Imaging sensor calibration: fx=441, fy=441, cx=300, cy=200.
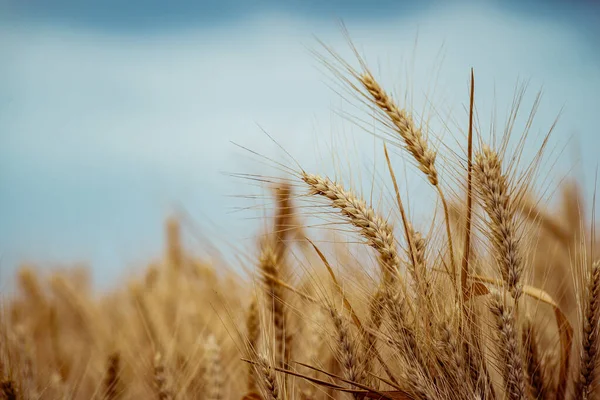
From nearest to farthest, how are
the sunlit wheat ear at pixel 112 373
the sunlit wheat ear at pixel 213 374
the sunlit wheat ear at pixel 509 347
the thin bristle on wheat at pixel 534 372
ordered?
the sunlit wheat ear at pixel 509 347
the thin bristle on wheat at pixel 534 372
the sunlit wheat ear at pixel 213 374
the sunlit wheat ear at pixel 112 373

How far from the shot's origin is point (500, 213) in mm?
696

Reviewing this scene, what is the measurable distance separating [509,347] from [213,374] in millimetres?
599

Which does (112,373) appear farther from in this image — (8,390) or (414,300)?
(414,300)

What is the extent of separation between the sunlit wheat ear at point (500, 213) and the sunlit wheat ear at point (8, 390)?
910 millimetres

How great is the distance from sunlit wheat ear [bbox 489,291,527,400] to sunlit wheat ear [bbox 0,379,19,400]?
88 centimetres

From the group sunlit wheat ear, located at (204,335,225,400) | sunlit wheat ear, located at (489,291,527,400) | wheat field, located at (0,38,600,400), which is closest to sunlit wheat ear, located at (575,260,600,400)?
wheat field, located at (0,38,600,400)

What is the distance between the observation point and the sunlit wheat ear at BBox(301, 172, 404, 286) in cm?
68

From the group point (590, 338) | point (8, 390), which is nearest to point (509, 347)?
point (590, 338)

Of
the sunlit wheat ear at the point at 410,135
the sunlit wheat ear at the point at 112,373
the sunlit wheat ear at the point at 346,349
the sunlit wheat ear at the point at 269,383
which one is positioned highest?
the sunlit wheat ear at the point at 410,135

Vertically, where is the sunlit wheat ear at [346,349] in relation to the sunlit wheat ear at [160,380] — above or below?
above

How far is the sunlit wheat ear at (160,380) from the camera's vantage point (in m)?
0.92

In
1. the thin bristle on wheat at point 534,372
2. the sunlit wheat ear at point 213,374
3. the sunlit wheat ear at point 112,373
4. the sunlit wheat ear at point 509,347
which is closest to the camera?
the sunlit wheat ear at point 509,347

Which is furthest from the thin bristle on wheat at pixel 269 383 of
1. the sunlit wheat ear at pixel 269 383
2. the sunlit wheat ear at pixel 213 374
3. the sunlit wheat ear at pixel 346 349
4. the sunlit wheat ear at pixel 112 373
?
the sunlit wheat ear at pixel 112 373

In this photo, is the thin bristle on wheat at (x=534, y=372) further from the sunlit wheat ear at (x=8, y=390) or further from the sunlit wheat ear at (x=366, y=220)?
the sunlit wheat ear at (x=8, y=390)
